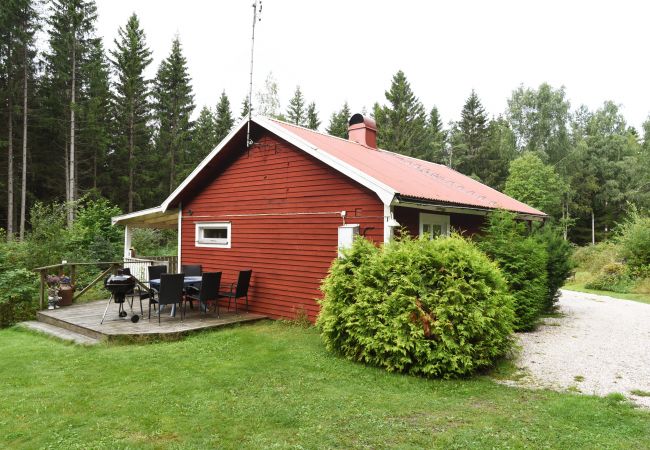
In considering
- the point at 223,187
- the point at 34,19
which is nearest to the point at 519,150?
the point at 223,187

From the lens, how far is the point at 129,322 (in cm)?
800

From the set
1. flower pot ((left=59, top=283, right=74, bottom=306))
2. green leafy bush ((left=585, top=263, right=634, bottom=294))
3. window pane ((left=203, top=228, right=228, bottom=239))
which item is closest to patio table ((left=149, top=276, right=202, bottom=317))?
window pane ((left=203, top=228, right=228, bottom=239))

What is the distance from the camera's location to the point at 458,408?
14.0ft

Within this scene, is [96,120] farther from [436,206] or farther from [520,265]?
[520,265]

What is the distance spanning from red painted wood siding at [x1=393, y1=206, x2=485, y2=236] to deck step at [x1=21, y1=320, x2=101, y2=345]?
573cm

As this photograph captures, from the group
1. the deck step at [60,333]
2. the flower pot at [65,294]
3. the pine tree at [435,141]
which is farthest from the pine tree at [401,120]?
the deck step at [60,333]

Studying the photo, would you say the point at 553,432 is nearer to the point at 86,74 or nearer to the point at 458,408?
the point at 458,408

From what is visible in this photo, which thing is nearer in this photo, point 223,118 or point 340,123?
point 223,118

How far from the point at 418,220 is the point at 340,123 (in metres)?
32.3

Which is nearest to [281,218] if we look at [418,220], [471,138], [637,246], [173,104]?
[418,220]

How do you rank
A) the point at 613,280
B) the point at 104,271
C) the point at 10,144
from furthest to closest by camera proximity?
the point at 10,144 < the point at 613,280 < the point at 104,271

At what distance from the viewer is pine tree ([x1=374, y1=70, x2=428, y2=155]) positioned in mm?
34000

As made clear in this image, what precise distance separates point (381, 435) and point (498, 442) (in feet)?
3.20

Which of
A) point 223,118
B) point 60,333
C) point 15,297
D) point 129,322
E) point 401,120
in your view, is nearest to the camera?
point 60,333
